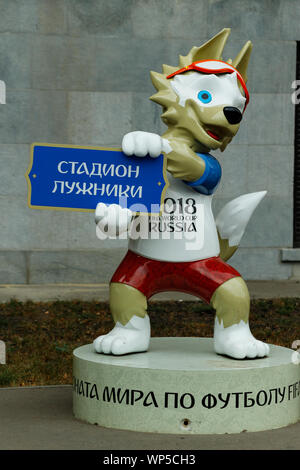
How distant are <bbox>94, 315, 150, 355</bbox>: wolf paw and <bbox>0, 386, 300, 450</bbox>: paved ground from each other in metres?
0.49

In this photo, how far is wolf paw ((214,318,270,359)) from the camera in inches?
179

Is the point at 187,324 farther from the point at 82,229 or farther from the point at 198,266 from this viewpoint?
the point at 198,266

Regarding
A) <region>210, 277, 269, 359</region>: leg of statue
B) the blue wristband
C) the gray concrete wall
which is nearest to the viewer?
<region>210, 277, 269, 359</region>: leg of statue

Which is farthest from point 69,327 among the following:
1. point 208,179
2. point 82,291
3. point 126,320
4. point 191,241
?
point 208,179

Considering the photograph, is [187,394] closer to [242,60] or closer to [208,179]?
[208,179]

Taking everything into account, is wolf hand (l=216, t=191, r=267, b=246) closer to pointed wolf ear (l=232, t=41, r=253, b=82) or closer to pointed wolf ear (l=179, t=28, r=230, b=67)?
pointed wolf ear (l=232, t=41, r=253, b=82)

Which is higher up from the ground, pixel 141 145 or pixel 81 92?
pixel 81 92

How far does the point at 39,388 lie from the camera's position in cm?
560

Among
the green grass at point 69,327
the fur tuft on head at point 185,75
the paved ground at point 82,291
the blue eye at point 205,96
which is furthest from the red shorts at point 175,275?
the paved ground at point 82,291

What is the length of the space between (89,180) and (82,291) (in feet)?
17.9

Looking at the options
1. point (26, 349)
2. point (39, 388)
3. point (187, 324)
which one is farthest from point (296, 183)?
point (39, 388)

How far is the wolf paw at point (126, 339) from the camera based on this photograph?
4586 millimetres

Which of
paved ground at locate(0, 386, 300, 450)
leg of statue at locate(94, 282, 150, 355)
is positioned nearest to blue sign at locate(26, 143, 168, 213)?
leg of statue at locate(94, 282, 150, 355)

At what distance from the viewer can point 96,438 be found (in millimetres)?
4070
